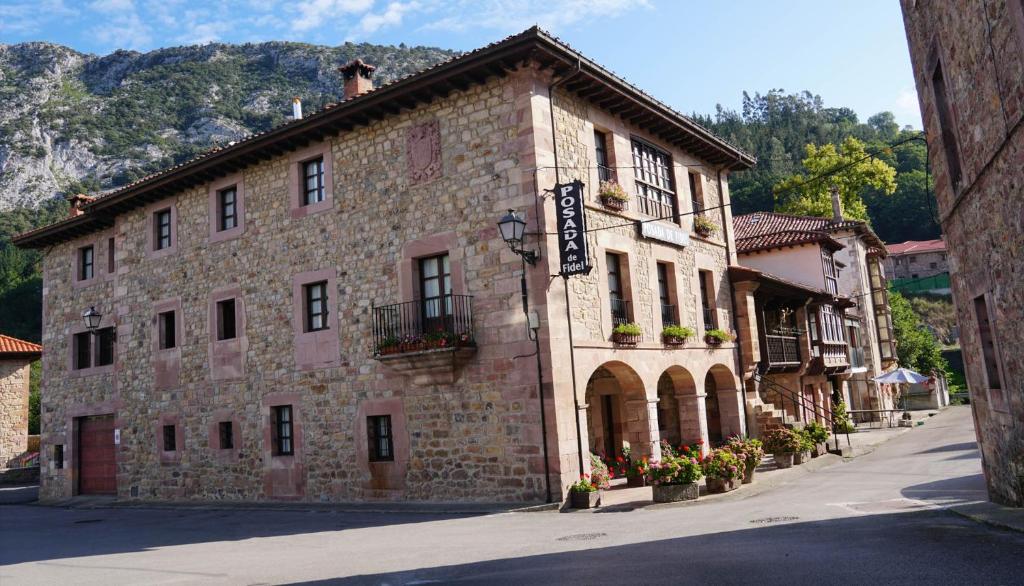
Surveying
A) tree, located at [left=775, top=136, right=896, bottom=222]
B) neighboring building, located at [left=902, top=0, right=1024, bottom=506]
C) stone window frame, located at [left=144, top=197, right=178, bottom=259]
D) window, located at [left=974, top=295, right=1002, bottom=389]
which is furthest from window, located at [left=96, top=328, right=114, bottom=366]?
tree, located at [left=775, top=136, right=896, bottom=222]

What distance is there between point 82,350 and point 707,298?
61.8 feet

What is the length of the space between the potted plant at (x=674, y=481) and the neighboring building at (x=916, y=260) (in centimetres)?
7665

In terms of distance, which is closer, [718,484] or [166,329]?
[718,484]

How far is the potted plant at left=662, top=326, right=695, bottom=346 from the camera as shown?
55.8 feet

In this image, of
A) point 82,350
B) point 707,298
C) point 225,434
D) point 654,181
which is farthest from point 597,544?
point 82,350

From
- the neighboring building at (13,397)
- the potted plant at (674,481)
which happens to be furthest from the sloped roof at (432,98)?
the neighboring building at (13,397)

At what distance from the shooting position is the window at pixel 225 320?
61.6ft

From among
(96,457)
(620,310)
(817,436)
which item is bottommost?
(817,436)

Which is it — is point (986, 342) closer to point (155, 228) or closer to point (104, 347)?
point (155, 228)

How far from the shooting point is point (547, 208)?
14.0 metres

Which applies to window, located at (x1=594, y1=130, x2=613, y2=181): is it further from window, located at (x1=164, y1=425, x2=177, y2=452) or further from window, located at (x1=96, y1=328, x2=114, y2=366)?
window, located at (x1=96, y1=328, x2=114, y2=366)

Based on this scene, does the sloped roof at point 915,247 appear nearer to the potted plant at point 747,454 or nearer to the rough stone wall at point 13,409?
the potted plant at point 747,454

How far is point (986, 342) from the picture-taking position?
31.8 ft

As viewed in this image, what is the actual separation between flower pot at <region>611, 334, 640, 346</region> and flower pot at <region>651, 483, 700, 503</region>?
3.21 m
